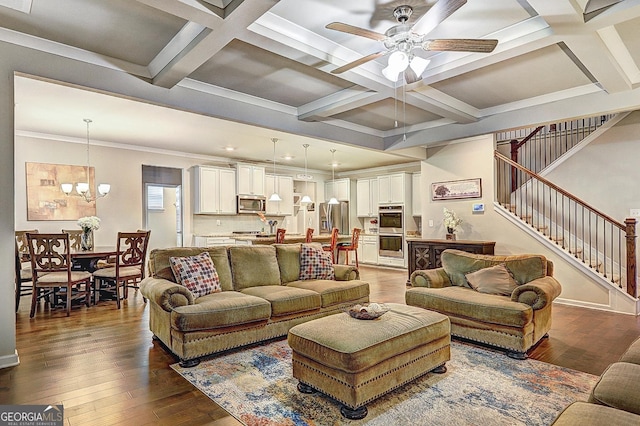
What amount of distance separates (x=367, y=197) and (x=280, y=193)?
2.36m

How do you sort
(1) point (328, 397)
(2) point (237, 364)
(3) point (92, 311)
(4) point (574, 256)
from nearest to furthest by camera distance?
(1) point (328, 397), (2) point (237, 364), (3) point (92, 311), (4) point (574, 256)

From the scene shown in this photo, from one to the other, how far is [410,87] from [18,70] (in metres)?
3.90

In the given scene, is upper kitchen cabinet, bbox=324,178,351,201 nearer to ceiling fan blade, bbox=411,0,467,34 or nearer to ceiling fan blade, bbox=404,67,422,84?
ceiling fan blade, bbox=404,67,422,84

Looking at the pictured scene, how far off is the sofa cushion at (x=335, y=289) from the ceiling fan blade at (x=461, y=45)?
263cm

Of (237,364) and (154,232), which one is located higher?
(154,232)

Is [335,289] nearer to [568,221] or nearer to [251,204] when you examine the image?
[568,221]

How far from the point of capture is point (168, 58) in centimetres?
346

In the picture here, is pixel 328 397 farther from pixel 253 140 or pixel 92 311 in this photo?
pixel 253 140

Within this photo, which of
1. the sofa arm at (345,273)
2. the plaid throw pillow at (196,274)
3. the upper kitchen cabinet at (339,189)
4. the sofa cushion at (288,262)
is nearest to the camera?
the plaid throw pillow at (196,274)

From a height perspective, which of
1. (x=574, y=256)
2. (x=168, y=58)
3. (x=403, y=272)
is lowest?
(x=403, y=272)

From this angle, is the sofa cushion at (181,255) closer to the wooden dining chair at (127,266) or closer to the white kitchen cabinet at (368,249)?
the wooden dining chair at (127,266)

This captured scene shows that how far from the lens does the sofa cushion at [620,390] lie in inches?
57.3

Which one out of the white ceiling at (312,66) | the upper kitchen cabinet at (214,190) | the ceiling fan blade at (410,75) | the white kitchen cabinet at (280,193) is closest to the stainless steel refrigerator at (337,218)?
A: the white kitchen cabinet at (280,193)

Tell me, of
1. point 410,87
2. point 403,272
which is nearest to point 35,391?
point 410,87
